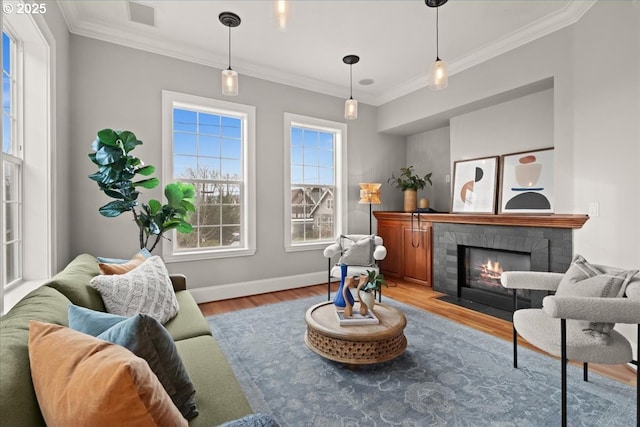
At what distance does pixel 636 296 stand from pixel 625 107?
1.67m

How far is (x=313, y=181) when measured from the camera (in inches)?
185

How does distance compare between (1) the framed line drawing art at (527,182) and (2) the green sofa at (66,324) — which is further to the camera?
(1) the framed line drawing art at (527,182)

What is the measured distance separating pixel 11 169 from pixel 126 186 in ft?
2.32

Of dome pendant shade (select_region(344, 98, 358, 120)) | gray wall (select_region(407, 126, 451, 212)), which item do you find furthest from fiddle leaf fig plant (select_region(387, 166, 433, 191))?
dome pendant shade (select_region(344, 98, 358, 120))

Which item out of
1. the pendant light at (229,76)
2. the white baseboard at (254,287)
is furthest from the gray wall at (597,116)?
the white baseboard at (254,287)

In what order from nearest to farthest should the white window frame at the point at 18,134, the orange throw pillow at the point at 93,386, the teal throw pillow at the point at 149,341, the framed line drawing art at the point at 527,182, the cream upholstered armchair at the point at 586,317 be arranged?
the orange throw pillow at the point at 93,386 → the teal throw pillow at the point at 149,341 → the cream upholstered armchair at the point at 586,317 → the white window frame at the point at 18,134 → the framed line drawing art at the point at 527,182

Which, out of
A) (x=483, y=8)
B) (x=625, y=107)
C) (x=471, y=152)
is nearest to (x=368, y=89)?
(x=471, y=152)

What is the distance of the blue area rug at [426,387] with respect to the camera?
172 centimetres

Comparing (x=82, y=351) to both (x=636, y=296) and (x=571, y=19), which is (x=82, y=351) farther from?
(x=571, y=19)

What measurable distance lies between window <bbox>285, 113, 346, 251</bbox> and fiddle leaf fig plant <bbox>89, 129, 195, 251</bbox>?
5.23 feet

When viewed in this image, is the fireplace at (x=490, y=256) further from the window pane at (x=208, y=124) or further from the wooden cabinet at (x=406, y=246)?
the window pane at (x=208, y=124)

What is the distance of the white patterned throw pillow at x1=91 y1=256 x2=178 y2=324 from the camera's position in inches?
67.3

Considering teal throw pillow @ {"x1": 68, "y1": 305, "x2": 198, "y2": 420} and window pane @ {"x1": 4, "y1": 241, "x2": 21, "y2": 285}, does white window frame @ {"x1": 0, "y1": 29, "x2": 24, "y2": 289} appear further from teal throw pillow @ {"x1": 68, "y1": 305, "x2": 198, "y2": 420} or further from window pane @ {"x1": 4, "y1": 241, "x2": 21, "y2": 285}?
teal throw pillow @ {"x1": 68, "y1": 305, "x2": 198, "y2": 420}

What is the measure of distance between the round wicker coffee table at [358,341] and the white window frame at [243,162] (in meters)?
1.99
